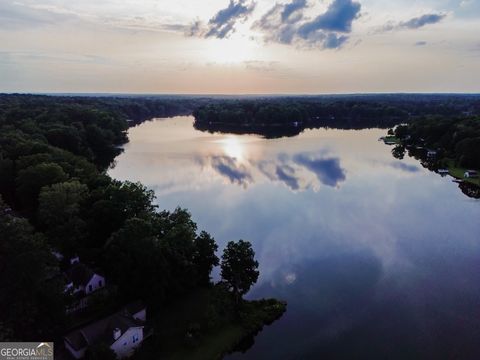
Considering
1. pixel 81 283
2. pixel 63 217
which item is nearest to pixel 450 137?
pixel 63 217

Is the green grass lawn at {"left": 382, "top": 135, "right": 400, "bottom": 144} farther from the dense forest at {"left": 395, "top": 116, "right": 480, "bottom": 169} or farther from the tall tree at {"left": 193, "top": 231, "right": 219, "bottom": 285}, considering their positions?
the tall tree at {"left": 193, "top": 231, "right": 219, "bottom": 285}

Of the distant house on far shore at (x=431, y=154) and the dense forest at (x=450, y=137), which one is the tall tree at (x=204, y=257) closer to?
the dense forest at (x=450, y=137)

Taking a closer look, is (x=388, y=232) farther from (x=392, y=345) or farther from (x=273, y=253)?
(x=392, y=345)

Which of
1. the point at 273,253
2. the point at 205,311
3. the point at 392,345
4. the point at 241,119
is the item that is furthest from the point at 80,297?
the point at 241,119

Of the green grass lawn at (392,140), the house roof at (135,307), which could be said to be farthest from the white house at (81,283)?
the green grass lawn at (392,140)

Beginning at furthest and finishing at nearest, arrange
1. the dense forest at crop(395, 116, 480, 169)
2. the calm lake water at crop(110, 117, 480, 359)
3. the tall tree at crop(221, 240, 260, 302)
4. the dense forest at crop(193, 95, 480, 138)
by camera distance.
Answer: the dense forest at crop(193, 95, 480, 138)
the dense forest at crop(395, 116, 480, 169)
the tall tree at crop(221, 240, 260, 302)
the calm lake water at crop(110, 117, 480, 359)

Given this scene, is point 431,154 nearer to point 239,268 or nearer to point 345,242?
point 345,242

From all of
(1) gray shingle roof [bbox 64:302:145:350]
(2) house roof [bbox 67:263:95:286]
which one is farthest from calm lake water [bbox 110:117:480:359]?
(2) house roof [bbox 67:263:95:286]
